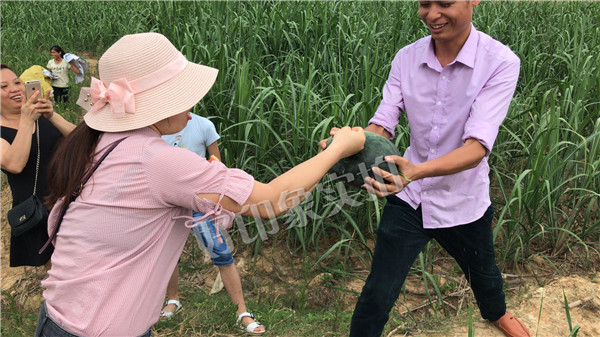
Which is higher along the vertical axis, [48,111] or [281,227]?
[48,111]

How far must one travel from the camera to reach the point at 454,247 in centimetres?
188

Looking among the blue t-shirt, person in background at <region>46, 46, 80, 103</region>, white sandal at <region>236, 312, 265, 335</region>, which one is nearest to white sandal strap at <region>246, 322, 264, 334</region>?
white sandal at <region>236, 312, 265, 335</region>

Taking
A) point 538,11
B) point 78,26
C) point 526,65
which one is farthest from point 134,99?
point 78,26

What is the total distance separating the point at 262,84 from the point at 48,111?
1.48 m

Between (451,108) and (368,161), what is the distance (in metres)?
0.35

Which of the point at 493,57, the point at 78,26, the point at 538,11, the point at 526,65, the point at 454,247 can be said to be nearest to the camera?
the point at 493,57

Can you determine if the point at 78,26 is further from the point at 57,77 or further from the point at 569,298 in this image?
the point at 569,298

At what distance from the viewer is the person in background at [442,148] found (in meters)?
1.57

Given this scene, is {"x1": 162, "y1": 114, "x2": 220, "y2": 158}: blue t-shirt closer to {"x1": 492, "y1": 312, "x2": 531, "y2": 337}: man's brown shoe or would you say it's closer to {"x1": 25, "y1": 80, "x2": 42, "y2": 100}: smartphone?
{"x1": 25, "y1": 80, "x2": 42, "y2": 100}: smartphone

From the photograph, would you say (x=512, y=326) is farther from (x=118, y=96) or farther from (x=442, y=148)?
(x=118, y=96)

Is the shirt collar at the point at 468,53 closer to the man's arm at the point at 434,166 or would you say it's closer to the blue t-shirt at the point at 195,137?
the man's arm at the point at 434,166

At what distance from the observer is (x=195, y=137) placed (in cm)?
233

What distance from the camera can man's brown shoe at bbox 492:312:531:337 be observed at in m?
2.12

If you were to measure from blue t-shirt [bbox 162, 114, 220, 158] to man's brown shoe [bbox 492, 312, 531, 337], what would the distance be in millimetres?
1540
